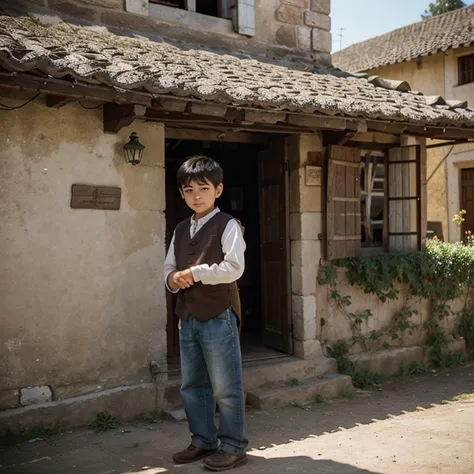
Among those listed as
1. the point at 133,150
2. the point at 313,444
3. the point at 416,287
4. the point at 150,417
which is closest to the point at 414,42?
the point at 416,287

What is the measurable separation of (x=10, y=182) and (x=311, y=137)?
3.38 m

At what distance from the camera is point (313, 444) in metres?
4.77

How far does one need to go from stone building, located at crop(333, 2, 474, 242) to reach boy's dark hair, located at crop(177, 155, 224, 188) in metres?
12.1

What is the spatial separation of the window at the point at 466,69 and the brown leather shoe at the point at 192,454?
14429 mm

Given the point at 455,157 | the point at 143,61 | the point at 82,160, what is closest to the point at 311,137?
the point at 143,61

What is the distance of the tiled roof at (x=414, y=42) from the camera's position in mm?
15836

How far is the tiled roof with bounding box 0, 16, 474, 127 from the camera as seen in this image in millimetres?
4582

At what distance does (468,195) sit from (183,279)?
13.6 meters

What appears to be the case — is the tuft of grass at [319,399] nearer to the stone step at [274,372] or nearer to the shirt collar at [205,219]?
the stone step at [274,372]

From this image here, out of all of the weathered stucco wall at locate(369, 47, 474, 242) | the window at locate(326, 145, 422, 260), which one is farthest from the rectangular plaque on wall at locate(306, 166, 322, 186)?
the weathered stucco wall at locate(369, 47, 474, 242)

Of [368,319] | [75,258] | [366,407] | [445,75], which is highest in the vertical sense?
[445,75]

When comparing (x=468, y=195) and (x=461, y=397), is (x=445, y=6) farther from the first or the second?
(x=461, y=397)

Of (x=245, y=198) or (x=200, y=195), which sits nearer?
(x=200, y=195)

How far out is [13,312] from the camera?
16.4 feet
